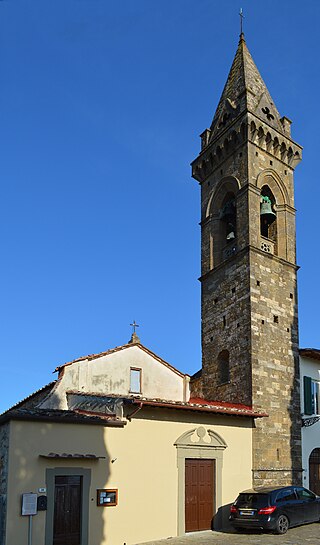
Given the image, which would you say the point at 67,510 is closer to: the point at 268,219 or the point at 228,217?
the point at 228,217

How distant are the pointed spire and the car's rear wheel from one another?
14250mm

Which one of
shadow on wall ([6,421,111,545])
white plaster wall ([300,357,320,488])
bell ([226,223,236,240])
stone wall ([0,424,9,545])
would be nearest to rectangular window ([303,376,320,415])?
white plaster wall ([300,357,320,488])

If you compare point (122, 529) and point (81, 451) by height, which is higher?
point (81, 451)

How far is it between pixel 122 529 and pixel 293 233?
42.2ft

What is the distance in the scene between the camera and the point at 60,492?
40.6ft

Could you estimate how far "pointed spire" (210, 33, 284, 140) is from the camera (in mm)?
21750

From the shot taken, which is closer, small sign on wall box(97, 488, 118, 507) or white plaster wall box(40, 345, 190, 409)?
small sign on wall box(97, 488, 118, 507)

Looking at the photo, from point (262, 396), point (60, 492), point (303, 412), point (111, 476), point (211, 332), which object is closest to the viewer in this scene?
point (60, 492)

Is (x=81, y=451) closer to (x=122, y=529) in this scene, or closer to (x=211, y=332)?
(x=122, y=529)

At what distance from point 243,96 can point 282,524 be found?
15.4 meters

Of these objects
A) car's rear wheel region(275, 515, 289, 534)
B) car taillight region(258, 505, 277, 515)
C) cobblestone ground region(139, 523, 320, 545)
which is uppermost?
car taillight region(258, 505, 277, 515)

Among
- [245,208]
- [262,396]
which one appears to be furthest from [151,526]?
[245,208]

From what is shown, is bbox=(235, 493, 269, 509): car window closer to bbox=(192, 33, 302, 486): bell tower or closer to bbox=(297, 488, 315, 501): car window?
bbox=(297, 488, 315, 501): car window

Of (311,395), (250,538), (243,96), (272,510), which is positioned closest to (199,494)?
(250,538)
